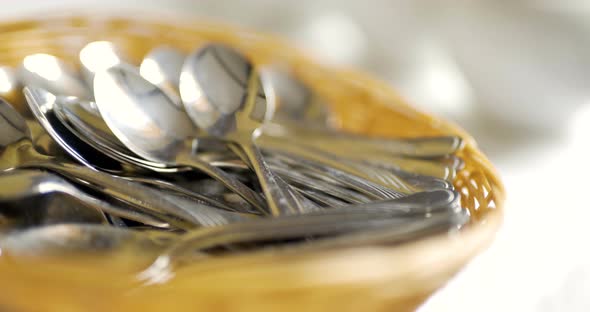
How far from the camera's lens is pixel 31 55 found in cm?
52

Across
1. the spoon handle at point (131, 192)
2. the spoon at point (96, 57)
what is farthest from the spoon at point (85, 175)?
the spoon at point (96, 57)

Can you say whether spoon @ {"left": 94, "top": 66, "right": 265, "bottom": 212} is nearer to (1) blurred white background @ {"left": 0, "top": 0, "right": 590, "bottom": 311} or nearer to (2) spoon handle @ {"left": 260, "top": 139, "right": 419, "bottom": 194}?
(2) spoon handle @ {"left": 260, "top": 139, "right": 419, "bottom": 194}

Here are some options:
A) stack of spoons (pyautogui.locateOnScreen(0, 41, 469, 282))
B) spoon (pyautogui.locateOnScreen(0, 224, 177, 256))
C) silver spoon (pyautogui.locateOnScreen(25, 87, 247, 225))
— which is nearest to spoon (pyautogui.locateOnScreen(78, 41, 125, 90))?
stack of spoons (pyautogui.locateOnScreen(0, 41, 469, 282))

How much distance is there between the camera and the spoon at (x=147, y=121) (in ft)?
1.38

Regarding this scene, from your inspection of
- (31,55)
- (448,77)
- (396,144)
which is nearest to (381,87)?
(396,144)

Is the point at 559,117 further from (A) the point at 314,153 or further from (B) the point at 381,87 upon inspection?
(A) the point at 314,153

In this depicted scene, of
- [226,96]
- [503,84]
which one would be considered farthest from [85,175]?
[503,84]

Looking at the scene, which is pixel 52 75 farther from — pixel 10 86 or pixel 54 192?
pixel 54 192

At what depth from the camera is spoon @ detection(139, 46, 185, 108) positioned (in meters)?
0.53

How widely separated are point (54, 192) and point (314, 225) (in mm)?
165

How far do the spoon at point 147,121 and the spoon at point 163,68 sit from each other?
60 millimetres

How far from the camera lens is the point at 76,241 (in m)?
0.29

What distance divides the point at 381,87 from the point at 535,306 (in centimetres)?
26

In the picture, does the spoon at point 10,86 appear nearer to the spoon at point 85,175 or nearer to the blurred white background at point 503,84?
the spoon at point 85,175
